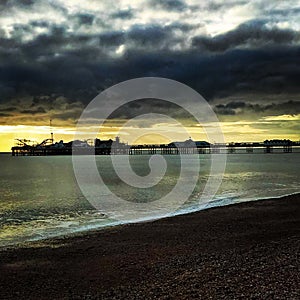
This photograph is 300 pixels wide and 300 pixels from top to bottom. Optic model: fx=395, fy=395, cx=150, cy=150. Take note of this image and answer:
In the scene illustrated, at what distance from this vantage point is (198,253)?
12062mm

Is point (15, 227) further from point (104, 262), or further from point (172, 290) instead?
point (172, 290)

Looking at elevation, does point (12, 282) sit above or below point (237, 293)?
below

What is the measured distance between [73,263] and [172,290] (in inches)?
188

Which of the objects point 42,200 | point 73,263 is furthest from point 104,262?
point 42,200

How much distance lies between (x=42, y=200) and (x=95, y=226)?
1487cm

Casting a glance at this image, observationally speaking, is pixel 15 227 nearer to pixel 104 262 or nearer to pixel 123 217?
pixel 123 217

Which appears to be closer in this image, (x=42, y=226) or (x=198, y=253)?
(x=198, y=253)

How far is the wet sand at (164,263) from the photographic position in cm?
828

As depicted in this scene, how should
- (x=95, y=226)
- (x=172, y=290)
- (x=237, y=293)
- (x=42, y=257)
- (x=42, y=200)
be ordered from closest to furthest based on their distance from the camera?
(x=237, y=293), (x=172, y=290), (x=42, y=257), (x=95, y=226), (x=42, y=200)

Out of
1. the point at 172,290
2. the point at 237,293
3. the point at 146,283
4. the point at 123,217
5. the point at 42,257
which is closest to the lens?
the point at 237,293

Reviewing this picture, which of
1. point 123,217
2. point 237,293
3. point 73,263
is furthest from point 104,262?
point 123,217

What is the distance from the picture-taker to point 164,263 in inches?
438

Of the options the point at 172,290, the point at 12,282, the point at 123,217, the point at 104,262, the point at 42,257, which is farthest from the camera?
the point at 123,217

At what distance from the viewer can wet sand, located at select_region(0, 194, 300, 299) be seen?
326 inches
